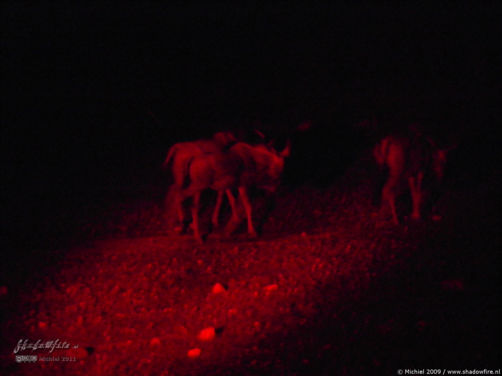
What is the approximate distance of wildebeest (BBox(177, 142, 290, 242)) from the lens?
824 cm

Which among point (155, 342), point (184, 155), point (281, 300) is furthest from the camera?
point (184, 155)

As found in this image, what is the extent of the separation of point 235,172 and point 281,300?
293 centimetres

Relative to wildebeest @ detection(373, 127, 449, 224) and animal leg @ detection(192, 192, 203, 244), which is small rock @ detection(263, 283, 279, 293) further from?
wildebeest @ detection(373, 127, 449, 224)

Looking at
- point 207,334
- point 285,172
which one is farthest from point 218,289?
point 285,172

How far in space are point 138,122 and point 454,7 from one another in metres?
12.0

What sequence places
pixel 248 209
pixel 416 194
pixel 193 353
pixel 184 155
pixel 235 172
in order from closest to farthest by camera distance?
pixel 193 353, pixel 184 155, pixel 235 172, pixel 248 209, pixel 416 194

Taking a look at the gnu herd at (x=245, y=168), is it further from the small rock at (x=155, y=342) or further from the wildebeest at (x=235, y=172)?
the small rock at (x=155, y=342)

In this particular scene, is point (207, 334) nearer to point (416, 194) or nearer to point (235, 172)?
point (235, 172)

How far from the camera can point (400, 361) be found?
486 cm

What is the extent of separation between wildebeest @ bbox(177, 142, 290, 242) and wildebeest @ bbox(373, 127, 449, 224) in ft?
6.29

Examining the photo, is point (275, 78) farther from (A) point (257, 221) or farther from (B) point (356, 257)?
(B) point (356, 257)

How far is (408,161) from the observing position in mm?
8750

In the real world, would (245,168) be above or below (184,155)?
below

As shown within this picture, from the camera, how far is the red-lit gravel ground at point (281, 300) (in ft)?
16.9
